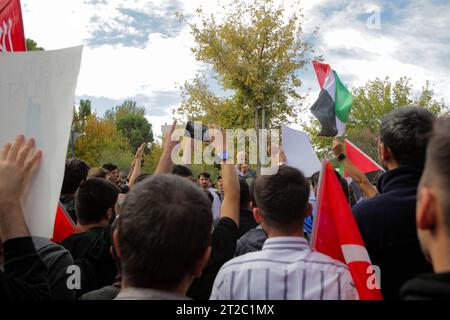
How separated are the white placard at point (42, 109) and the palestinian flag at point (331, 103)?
3105 millimetres

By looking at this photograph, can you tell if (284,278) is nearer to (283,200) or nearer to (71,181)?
(283,200)

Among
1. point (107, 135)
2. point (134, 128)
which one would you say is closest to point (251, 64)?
point (107, 135)

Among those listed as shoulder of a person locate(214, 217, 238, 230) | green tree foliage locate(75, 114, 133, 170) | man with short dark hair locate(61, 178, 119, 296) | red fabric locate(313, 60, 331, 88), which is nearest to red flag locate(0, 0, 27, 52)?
man with short dark hair locate(61, 178, 119, 296)

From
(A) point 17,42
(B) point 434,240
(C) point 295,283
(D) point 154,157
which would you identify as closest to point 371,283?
(C) point 295,283

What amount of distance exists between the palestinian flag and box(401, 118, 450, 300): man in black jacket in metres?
3.51

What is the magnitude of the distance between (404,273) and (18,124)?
182 cm

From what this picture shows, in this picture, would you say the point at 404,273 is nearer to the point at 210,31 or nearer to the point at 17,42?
the point at 17,42

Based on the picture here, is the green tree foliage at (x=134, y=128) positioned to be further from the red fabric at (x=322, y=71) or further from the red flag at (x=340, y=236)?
the red flag at (x=340, y=236)

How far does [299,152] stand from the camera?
3.97 m

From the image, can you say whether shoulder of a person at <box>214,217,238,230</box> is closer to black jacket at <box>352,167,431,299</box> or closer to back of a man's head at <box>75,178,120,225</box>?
black jacket at <box>352,167,431,299</box>

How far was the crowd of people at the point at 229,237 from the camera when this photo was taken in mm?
1252

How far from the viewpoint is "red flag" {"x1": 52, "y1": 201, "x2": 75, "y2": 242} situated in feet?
8.98

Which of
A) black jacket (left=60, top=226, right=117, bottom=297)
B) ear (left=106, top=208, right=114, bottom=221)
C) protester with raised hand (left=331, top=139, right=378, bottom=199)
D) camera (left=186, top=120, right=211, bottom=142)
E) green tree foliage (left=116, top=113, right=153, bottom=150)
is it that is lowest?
black jacket (left=60, top=226, right=117, bottom=297)

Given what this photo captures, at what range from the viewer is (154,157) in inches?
1900
